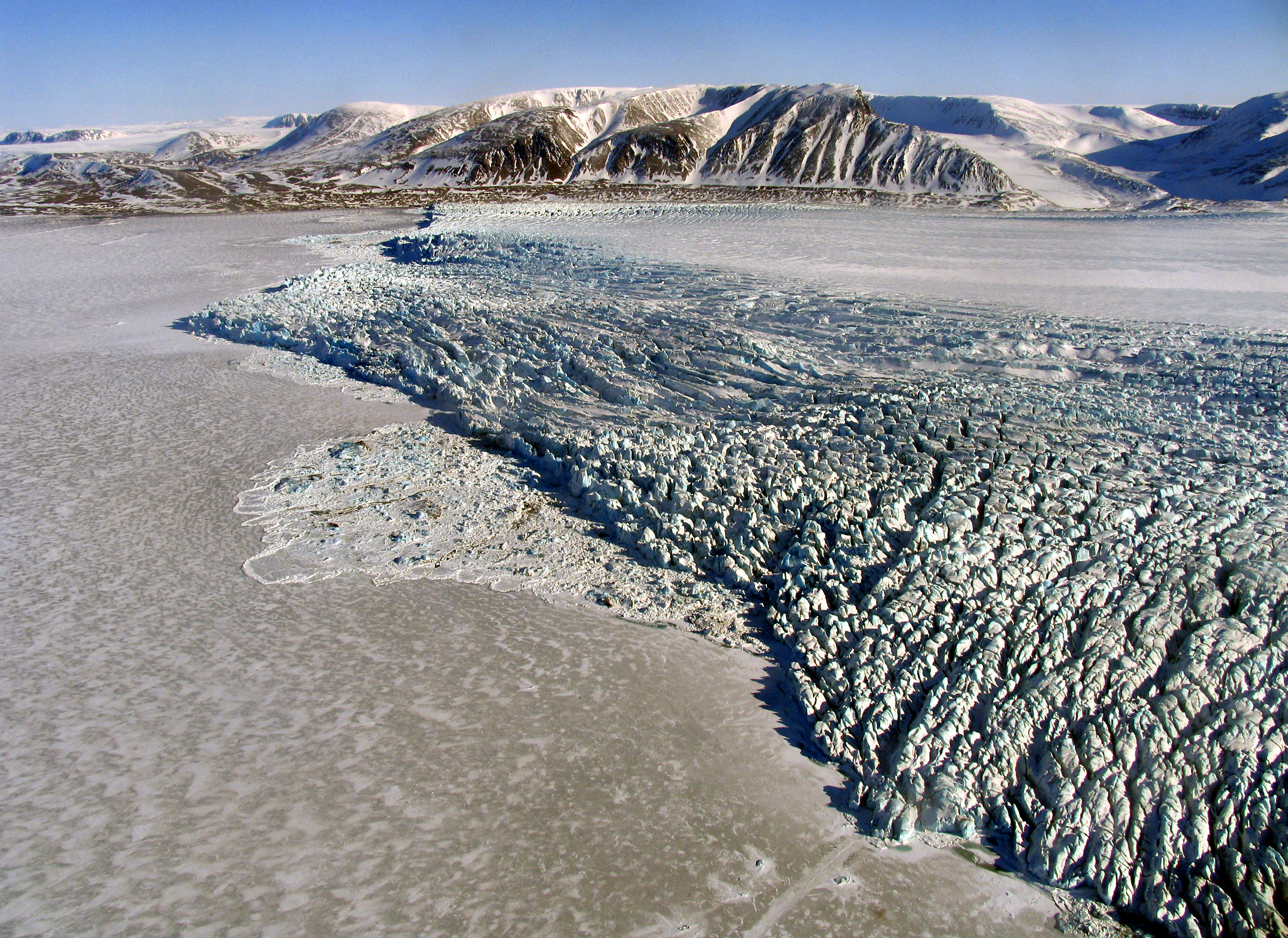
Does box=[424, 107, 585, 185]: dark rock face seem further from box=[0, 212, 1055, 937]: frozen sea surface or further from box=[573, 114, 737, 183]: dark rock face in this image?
box=[0, 212, 1055, 937]: frozen sea surface

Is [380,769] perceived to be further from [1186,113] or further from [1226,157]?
[1186,113]

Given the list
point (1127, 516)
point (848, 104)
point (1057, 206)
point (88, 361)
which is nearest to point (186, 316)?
point (88, 361)

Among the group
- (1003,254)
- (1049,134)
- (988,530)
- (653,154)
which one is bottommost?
(988,530)

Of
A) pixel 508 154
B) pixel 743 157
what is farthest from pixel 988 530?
pixel 508 154

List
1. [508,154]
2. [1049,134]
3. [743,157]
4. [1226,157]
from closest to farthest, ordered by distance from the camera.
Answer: [1226,157]
[743,157]
[508,154]
[1049,134]

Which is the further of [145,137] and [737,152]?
[145,137]

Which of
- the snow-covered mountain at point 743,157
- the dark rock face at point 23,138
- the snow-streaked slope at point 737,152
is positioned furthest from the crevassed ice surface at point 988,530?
the dark rock face at point 23,138

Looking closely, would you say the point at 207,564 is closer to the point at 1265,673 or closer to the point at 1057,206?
the point at 1265,673
